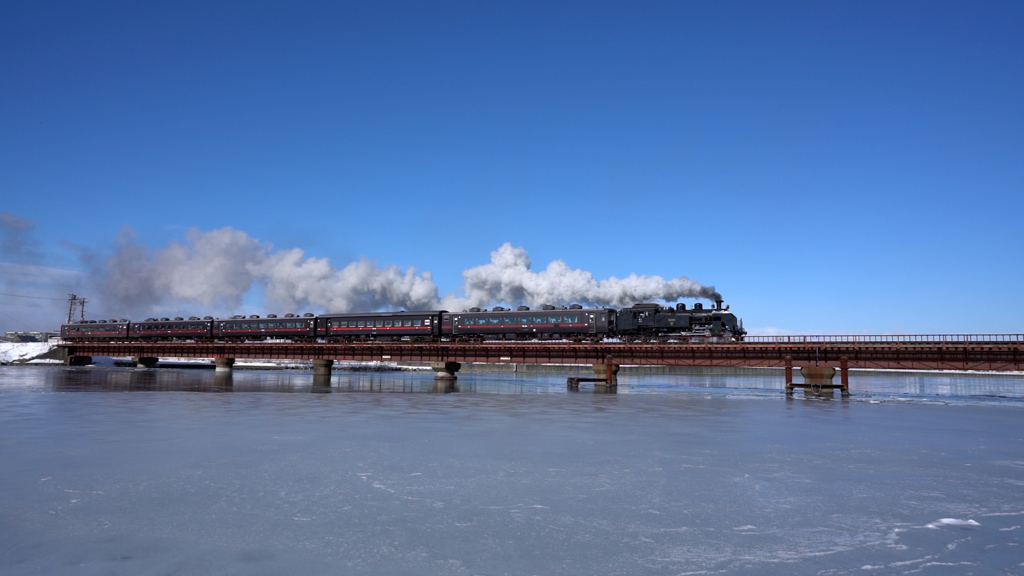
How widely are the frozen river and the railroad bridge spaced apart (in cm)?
2591

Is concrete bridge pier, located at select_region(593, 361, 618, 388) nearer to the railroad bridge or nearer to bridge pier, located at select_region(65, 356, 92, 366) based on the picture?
the railroad bridge

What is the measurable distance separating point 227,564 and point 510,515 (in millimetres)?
5095

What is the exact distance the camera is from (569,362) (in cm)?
6116

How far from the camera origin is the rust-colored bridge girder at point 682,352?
47866 mm

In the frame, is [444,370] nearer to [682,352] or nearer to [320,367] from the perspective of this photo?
[320,367]

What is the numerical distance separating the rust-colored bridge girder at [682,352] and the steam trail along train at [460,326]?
7.52ft

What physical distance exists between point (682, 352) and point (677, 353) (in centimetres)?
46

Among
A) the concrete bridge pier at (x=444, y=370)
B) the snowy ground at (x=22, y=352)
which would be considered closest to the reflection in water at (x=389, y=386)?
the concrete bridge pier at (x=444, y=370)

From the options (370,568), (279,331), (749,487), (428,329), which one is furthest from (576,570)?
(279,331)

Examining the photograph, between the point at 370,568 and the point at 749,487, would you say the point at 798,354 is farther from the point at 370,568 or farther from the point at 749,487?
the point at 370,568

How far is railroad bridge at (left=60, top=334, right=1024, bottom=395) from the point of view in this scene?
48.1 m

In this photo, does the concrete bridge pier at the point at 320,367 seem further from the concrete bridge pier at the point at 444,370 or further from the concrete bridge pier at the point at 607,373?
the concrete bridge pier at the point at 607,373

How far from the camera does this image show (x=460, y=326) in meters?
71.0

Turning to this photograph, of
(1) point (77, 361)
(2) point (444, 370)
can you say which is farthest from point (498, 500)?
(1) point (77, 361)
